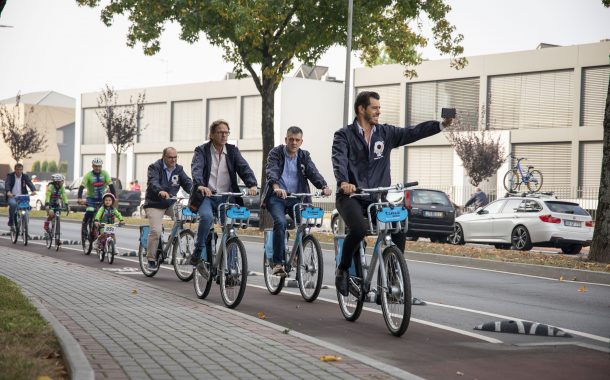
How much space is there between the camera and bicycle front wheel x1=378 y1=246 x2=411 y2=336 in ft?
25.6


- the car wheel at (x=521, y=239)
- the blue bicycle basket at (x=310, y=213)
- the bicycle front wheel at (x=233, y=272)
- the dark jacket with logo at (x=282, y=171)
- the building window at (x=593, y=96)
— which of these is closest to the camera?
the bicycle front wheel at (x=233, y=272)

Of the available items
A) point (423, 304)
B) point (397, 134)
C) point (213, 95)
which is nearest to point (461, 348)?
point (397, 134)

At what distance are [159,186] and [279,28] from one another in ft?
46.6

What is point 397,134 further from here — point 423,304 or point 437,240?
point 437,240

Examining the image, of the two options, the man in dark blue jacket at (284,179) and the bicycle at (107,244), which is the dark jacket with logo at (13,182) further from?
the man in dark blue jacket at (284,179)

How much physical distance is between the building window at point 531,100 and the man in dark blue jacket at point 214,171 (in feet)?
132

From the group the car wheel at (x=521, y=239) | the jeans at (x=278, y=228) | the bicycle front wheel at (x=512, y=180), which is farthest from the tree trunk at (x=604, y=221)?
the bicycle front wheel at (x=512, y=180)

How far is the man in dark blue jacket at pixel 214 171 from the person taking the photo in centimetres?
1084

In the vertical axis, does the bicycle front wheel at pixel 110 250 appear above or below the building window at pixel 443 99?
below

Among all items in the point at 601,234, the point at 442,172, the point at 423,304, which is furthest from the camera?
the point at 442,172

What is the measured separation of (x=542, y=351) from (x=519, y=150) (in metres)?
44.4

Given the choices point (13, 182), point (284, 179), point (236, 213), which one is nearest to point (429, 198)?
point (13, 182)

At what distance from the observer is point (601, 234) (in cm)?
1698

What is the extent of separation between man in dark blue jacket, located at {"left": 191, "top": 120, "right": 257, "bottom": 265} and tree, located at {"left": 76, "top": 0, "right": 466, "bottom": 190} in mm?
13640
